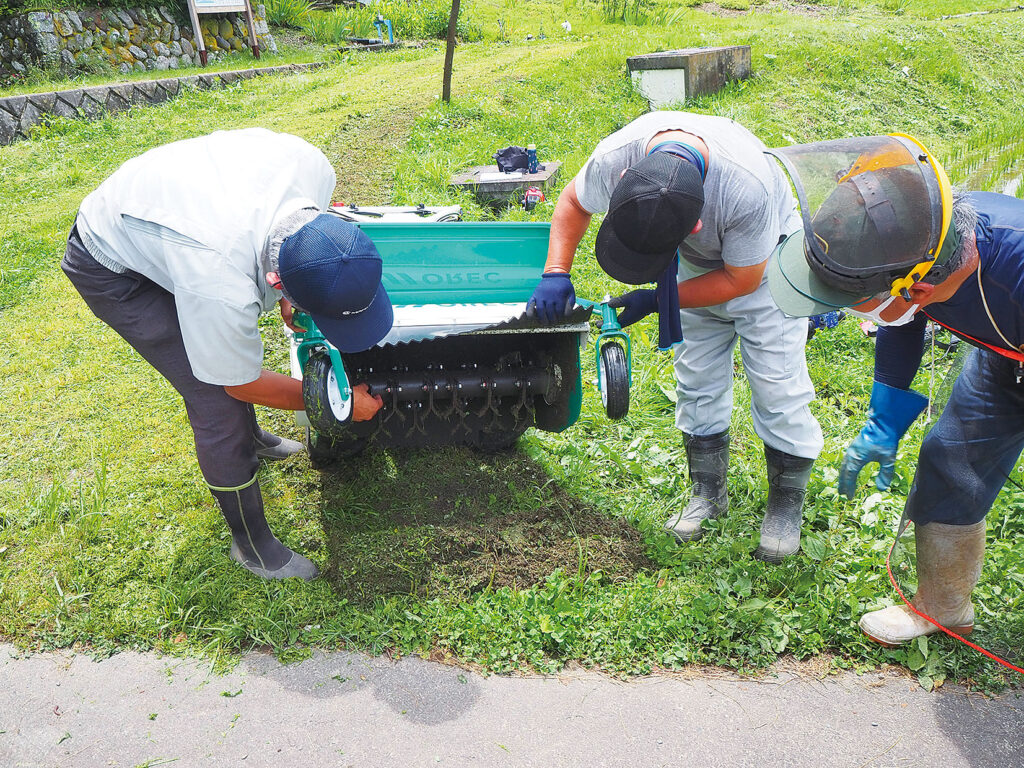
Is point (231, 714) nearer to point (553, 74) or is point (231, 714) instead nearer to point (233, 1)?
point (553, 74)

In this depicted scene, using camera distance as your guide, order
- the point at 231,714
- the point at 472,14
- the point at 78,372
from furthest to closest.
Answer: the point at 472,14 → the point at 78,372 → the point at 231,714

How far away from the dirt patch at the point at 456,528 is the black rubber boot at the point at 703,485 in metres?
0.20

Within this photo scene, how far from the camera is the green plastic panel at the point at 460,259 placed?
3090mm

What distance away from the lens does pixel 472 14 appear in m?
16.9

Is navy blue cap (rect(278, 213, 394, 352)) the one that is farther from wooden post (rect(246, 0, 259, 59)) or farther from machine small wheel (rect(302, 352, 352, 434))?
wooden post (rect(246, 0, 259, 59))

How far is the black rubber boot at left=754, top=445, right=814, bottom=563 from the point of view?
2947 mm

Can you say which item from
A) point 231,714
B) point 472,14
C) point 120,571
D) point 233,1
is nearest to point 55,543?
point 120,571

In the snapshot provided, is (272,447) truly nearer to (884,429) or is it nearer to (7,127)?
(884,429)

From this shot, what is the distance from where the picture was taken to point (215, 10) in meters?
13.2

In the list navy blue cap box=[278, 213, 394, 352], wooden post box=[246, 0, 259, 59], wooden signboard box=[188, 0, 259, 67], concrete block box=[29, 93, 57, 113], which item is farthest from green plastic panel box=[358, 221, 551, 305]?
wooden post box=[246, 0, 259, 59]

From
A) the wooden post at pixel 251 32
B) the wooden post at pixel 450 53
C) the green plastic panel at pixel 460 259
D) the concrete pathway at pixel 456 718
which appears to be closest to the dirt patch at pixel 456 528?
the concrete pathway at pixel 456 718

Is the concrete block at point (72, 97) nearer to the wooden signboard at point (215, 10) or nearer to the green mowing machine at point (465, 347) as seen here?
the wooden signboard at point (215, 10)

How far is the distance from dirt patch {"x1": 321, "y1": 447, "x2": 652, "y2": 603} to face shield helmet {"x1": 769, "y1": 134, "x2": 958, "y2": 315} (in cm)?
139

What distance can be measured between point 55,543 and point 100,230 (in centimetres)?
144
